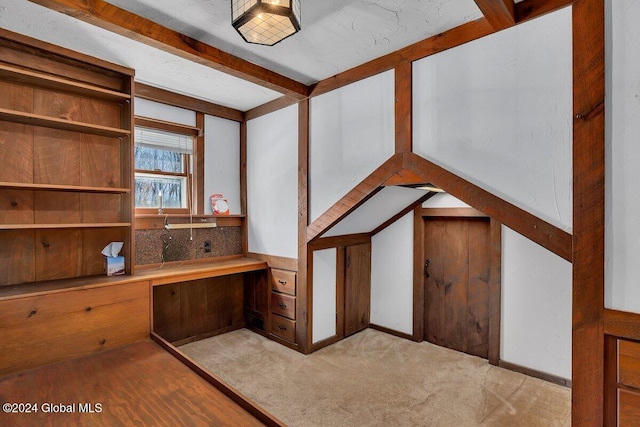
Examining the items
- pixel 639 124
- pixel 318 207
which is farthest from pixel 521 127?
pixel 318 207

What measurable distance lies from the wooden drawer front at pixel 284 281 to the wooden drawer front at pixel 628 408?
2.35m

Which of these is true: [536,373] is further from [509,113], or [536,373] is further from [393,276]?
[509,113]

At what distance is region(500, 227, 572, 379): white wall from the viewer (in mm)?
2682

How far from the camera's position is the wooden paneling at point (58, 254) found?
8.00ft

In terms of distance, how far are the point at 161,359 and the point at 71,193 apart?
150 centimetres

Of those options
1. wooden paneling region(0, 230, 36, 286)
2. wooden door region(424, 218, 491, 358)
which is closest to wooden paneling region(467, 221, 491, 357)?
wooden door region(424, 218, 491, 358)

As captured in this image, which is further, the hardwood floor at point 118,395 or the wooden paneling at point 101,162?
the wooden paneling at point 101,162

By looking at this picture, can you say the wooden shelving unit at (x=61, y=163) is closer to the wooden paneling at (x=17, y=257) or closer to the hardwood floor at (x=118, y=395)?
the wooden paneling at (x=17, y=257)

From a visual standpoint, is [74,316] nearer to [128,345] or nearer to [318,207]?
[128,345]

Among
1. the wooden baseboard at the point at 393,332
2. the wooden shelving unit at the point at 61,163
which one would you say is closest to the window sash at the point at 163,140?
the wooden shelving unit at the point at 61,163

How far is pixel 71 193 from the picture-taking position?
101 inches

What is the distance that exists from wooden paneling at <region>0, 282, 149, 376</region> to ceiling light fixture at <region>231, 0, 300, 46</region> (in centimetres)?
191

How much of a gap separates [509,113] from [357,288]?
241 cm

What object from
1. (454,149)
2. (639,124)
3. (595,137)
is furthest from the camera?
(454,149)
